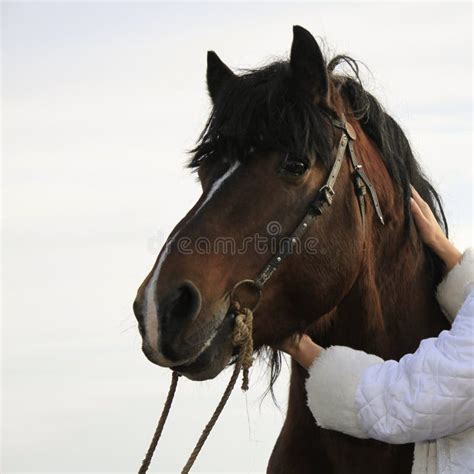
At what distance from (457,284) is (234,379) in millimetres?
1095

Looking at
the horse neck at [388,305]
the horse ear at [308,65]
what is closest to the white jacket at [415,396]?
the horse neck at [388,305]

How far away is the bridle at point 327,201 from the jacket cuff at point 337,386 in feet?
1.38

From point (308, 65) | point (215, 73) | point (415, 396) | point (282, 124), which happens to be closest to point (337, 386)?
point (415, 396)

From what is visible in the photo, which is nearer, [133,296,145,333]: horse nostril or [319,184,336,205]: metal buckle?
[133,296,145,333]: horse nostril

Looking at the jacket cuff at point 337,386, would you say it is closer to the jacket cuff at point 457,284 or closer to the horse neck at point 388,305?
the horse neck at point 388,305

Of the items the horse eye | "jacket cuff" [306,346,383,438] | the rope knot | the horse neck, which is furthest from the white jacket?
the horse eye

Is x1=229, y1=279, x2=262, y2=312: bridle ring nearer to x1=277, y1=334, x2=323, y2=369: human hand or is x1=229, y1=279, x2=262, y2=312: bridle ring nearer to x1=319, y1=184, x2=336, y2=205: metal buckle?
x1=277, y1=334, x2=323, y2=369: human hand

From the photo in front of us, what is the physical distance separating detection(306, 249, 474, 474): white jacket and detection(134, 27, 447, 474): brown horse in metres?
0.21

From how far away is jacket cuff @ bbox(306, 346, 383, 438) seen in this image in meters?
3.85

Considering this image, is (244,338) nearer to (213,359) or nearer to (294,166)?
(213,359)

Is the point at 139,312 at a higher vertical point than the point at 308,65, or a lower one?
lower

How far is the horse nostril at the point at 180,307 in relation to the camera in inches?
136

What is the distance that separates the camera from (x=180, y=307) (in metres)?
3.50

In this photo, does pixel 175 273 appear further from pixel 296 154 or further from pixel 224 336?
pixel 296 154
